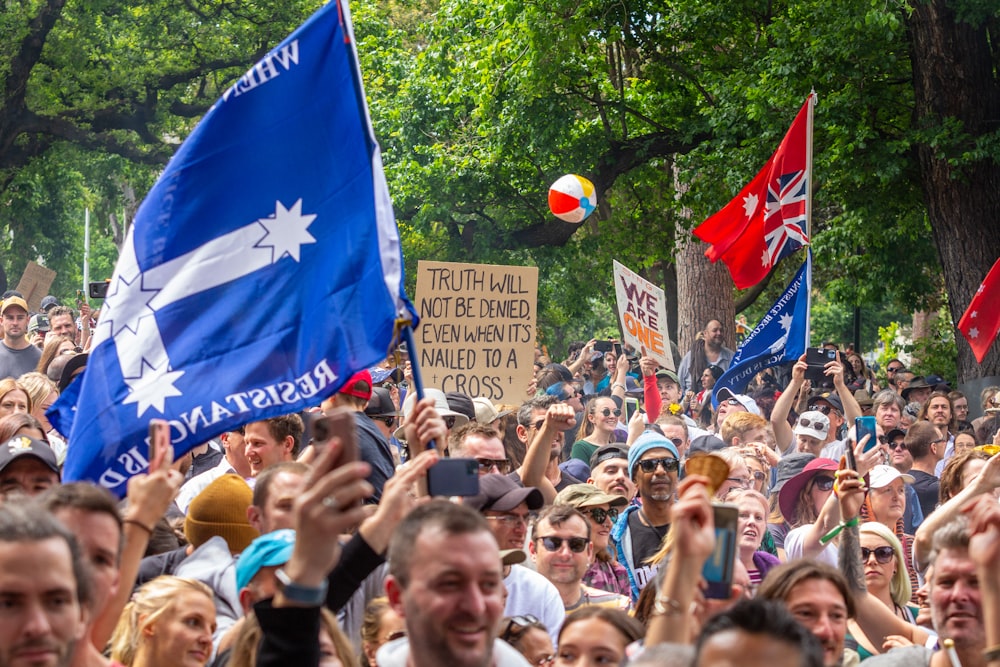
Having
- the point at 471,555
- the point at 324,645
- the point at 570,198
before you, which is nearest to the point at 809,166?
the point at 570,198

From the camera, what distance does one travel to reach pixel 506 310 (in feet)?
35.8

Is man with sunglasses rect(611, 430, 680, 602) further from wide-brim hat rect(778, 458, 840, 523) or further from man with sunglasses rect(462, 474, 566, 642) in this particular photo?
wide-brim hat rect(778, 458, 840, 523)

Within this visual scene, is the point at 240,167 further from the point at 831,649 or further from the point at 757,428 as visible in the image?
the point at 757,428

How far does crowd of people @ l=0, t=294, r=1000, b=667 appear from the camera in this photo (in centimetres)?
329

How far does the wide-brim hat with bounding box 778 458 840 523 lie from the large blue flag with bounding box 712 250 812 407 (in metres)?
3.22

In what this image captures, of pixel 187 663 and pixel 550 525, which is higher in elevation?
pixel 550 525

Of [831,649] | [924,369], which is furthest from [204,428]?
[924,369]

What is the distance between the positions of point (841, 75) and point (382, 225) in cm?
1225

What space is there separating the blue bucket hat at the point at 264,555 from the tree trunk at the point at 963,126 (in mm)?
13081

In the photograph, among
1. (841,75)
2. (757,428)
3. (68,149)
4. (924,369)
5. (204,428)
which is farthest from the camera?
(68,149)

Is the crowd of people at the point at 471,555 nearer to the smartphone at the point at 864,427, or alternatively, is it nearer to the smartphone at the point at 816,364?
the smartphone at the point at 864,427

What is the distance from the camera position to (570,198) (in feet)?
50.5

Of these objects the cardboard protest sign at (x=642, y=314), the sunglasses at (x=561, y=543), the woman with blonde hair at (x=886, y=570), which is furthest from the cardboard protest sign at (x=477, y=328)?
the woman with blonde hair at (x=886, y=570)

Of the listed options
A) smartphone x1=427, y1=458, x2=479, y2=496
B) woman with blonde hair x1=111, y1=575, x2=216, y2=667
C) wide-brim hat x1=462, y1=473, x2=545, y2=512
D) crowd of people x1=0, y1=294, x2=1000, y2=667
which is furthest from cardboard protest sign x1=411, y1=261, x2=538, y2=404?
smartphone x1=427, y1=458, x2=479, y2=496
